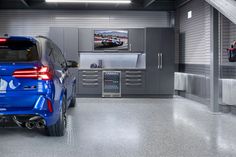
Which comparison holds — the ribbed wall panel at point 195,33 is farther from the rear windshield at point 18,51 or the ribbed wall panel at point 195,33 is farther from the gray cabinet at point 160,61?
the rear windshield at point 18,51

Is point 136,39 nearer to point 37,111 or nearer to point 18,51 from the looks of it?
point 18,51

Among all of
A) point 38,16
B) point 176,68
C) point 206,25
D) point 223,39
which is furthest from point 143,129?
point 38,16

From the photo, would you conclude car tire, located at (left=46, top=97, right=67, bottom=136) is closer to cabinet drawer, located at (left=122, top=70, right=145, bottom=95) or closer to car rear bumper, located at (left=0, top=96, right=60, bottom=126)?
car rear bumper, located at (left=0, top=96, right=60, bottom=126)

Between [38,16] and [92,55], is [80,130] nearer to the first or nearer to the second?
[92,55]

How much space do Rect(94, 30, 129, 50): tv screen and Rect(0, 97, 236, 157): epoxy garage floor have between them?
12.2 ft

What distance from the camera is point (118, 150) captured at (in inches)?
151

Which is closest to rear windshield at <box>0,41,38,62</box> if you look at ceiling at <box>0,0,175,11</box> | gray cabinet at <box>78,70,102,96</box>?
gray cabinet at <box>78,70,102,96</box>

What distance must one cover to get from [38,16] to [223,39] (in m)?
6.19

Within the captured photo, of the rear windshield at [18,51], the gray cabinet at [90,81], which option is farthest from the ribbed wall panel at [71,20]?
the rear windshield at [18,51]

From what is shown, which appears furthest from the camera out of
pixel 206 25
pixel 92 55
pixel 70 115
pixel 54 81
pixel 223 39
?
pixel 92 55

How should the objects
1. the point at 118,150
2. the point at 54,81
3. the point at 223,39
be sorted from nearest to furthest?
the point at 118,150 → the point at 54,81 → the point at 223,39

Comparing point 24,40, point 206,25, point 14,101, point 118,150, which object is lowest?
point 118,150

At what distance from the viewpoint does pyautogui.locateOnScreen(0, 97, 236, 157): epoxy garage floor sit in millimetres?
3776

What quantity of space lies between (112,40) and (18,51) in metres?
6.10
